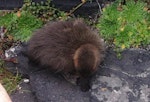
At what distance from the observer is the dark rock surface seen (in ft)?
14.4

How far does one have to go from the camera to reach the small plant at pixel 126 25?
16.3 ft

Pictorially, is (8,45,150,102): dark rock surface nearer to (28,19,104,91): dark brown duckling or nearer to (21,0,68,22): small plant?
(28,19,104,91): dark brown duckling

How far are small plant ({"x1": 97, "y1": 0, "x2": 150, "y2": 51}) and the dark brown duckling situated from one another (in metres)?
0.54

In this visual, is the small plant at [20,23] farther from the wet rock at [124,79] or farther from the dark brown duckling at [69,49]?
the wet rock at [124,79]

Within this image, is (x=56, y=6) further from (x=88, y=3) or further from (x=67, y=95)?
(x=67, y=95)

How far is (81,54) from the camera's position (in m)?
4.18

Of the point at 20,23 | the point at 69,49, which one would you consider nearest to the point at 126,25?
the point at 69,49

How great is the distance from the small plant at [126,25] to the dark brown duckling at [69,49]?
1.77 ft

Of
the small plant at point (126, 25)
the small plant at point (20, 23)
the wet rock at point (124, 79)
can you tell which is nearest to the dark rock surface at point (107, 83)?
the wet rock at point (124, 79)

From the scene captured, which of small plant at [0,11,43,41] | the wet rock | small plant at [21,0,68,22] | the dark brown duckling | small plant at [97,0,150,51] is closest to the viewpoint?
the dark brown duckling

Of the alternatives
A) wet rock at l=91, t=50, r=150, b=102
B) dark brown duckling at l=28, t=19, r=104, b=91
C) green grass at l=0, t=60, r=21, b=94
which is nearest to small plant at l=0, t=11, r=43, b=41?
green grass at l=0, t=60, r=21, b=94

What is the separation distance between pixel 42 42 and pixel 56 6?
→ 1.18m

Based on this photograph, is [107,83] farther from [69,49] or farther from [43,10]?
[43,10]

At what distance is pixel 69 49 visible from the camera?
4285 millimetres
